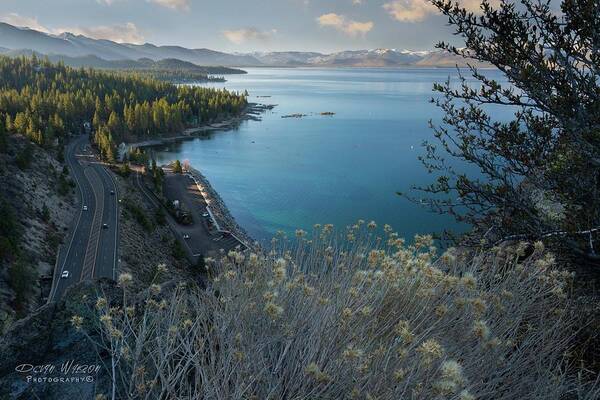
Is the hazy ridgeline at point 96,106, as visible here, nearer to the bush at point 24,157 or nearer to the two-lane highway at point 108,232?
the bush at point 24,157

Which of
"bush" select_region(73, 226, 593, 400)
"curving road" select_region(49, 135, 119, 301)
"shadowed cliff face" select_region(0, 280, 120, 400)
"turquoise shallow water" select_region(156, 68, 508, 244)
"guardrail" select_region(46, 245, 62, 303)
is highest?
"bush" select_region(73, 226, 593, 400)

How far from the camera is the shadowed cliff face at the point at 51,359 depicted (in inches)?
120

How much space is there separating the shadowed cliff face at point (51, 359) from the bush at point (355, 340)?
0.24 m

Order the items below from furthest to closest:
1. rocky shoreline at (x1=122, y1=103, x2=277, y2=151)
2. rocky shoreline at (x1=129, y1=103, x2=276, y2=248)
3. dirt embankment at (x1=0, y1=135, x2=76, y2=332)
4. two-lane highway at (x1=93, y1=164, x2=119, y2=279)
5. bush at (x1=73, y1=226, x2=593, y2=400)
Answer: rocky shoreline at (x1=122, y1=103, x2=277, y2=151)
rocky shoreline at (x1=129, y1=103, x2=276, y2=248)
two-lane highway at (x1=93, y1=164, x2=119, y2=279)
dirt embankment at (x1=0, y1=135, x2=76, y2=332)
bush at (x1=73, y1=226, x2=593, y2=400)

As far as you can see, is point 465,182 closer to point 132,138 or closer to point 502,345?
point 502,345

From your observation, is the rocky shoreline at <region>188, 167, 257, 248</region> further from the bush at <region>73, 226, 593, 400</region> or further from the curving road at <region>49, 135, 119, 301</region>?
the bush at <region>73, 226, 593, 400</region>

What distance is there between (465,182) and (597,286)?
1.96m

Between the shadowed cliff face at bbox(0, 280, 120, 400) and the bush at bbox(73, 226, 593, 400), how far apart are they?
0.24 meters

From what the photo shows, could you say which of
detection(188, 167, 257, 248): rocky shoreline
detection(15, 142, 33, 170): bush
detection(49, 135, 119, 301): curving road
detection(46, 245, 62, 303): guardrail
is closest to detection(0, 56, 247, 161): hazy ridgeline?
detection(15, 142, 33, 170): bush

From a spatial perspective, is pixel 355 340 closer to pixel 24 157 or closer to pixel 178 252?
pixel 178 252

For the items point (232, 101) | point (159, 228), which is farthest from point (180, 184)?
point (232, 101)

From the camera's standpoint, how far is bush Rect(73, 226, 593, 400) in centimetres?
249

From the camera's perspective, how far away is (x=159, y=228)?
132 ft

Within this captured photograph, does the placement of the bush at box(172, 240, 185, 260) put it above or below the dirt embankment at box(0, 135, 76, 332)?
below
